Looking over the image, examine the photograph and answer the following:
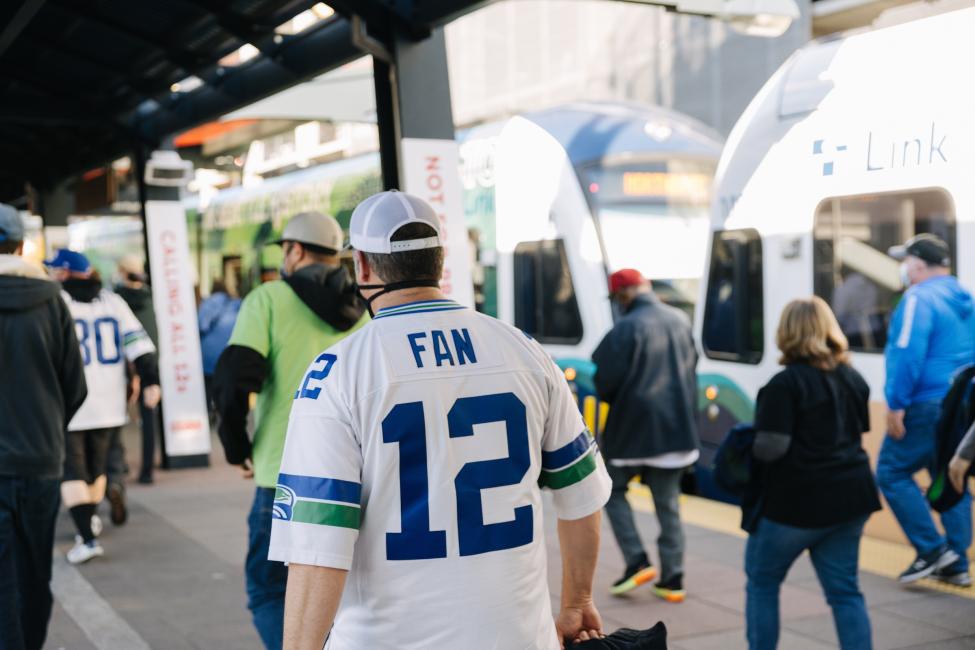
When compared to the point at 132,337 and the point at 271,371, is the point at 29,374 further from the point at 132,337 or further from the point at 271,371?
the point at 132,337

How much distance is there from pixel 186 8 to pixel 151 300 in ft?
13.4

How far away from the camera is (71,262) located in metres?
7.07

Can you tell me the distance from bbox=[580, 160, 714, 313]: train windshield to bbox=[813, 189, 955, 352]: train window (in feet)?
8.09

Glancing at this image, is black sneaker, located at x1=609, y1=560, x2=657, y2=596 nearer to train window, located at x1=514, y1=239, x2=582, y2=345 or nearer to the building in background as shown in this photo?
train window, located at x1=514, y1=239, x2=582, y2=345

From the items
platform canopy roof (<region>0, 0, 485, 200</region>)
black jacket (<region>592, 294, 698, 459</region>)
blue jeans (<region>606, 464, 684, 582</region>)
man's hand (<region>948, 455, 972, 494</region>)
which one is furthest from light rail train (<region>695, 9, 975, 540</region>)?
platform canopy roof (<region>0, 0, 485, 200</region>)

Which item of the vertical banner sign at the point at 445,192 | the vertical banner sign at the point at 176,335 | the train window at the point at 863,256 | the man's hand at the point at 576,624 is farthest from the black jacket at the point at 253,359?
the vertical banner sign at the point at 176,335

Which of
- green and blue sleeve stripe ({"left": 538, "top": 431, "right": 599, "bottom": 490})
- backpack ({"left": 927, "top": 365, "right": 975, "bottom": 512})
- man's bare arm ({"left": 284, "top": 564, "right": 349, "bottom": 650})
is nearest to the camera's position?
man's bare arm ({"left": 284, "top": 564, "right": 349, "bottom": 650})

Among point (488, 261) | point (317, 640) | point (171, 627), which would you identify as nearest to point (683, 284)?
point (488, 261)

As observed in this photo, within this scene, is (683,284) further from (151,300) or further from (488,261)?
(151,300)

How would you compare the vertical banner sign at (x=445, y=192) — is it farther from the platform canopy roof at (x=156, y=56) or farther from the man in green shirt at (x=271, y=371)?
the man in green shirt at (x=271, y=371)

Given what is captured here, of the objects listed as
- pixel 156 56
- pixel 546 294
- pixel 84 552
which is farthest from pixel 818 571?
pixel 546 294

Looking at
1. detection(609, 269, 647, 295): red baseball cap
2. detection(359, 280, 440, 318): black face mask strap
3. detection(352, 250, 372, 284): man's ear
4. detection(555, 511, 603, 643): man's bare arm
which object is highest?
detection(352, 250, 372, 284): man's ear

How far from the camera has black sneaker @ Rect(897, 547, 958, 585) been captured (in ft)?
20.0

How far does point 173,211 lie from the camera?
35.1 ft
